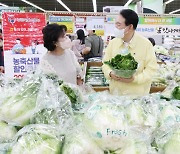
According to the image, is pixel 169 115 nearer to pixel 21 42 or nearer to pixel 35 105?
pixel 35 105

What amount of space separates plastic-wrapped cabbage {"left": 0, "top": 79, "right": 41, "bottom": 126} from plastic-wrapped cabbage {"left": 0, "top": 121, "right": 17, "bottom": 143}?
26 mm

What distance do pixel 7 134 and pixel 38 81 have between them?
0.29 meters

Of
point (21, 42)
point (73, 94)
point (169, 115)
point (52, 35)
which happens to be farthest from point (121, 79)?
point (21, 42)

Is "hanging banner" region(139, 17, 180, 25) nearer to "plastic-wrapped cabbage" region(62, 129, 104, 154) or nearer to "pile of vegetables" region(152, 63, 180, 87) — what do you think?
"pile of vegetables" region(152, 63, 180, 87)

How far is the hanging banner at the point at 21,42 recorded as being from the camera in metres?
4.37

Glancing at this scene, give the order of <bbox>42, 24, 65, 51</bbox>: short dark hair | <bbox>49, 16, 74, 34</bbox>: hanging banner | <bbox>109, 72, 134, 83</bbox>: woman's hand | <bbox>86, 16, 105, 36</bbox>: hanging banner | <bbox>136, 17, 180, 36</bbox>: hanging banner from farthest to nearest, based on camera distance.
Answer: <bbox>49, 16, 74, 34</bbox>: hanging banner
<bbox>136, 17, 180, 36</bbox>: hanging banner
<bbox>86, 16, 105, 36</bbox>: hanging banner
<bbox>42, 24, 65, 51</bbox>: short dark hair
<bbox>109, 72, 134, 83</bbox>: woman's hand

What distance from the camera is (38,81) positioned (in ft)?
4.64

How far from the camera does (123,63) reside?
9.17 ft

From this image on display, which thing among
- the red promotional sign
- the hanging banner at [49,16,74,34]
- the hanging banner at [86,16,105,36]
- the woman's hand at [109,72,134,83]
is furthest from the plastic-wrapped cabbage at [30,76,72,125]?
the hanging banner at [49,16,74,34]

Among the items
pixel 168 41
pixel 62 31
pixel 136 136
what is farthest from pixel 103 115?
pixel 168 41

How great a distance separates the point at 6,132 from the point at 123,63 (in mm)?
1727

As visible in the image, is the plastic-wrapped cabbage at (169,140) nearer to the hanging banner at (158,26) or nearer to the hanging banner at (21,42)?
the hanging banner at (21,42)

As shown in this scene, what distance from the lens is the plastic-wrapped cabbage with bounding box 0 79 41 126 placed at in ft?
4.05

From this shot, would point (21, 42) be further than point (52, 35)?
Yes
